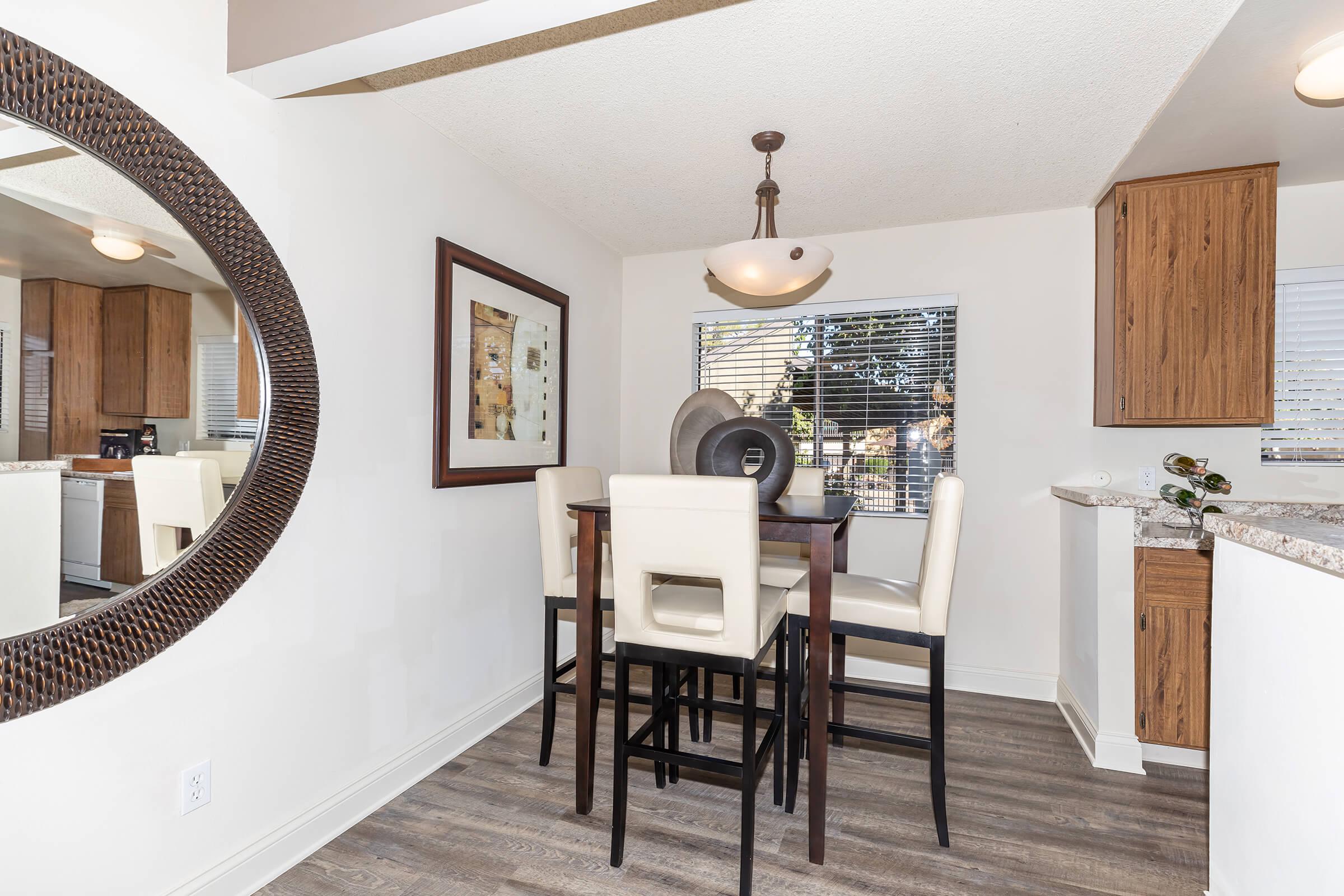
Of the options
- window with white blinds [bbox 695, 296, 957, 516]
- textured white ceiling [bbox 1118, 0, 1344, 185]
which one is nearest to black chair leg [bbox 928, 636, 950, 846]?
window with white blinds [bbox 695, 296, 957, 516]

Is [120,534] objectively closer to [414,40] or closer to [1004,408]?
[414,40]

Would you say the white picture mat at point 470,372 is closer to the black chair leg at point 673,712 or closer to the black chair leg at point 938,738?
the black chair leg at point 673,712

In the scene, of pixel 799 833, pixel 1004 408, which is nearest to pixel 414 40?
pixel 799 833

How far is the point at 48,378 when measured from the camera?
4.66 feet

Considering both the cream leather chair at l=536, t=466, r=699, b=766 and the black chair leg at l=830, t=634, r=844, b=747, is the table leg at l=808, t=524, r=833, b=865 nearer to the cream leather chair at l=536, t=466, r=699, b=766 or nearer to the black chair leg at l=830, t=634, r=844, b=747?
the black chair leg at l=830, t=634, r=844, b=747

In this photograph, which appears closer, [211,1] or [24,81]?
[24,81]

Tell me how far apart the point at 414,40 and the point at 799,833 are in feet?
8.19

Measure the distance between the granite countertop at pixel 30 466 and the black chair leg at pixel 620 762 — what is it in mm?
1398

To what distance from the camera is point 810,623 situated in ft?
6.70

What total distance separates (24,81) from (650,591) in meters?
1.84

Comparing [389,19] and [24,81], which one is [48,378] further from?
[389,19]

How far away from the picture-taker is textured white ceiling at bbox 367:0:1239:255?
6.27 feet

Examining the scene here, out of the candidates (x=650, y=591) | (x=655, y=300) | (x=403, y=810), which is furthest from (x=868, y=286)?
(x=403, y=810)

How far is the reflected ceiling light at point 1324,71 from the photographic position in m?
1.87
